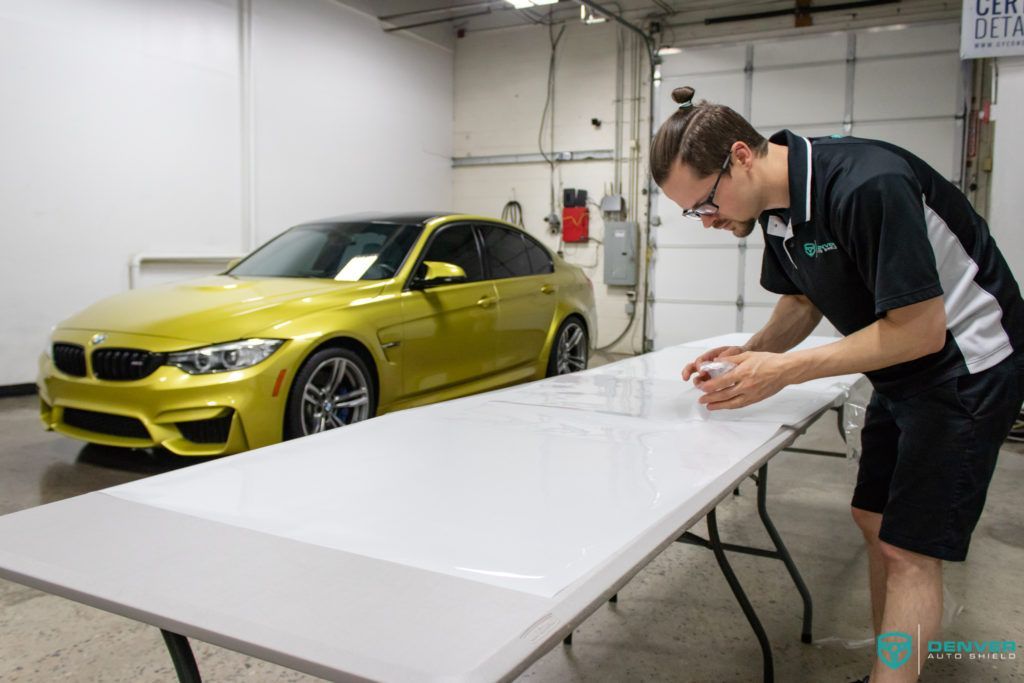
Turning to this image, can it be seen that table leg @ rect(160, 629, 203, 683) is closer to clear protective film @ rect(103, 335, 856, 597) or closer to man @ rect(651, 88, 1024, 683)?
clear protective film @ rect(103, 335, 856, 597)

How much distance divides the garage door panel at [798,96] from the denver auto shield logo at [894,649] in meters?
7.50

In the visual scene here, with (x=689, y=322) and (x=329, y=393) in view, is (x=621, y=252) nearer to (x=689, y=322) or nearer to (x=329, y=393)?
(x=689, y=322)

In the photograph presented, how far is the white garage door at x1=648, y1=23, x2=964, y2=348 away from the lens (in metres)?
7.45

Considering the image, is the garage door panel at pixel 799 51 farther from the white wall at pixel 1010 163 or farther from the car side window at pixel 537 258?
the car side window at pixel 537 258

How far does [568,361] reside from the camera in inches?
214

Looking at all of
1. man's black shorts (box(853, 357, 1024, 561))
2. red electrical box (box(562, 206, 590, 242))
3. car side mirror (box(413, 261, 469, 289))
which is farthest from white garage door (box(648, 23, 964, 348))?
man's black shorts (box(853, 357, 1024, 561))

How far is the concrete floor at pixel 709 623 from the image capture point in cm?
195

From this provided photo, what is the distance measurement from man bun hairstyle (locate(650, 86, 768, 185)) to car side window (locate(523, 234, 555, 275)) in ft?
11.6

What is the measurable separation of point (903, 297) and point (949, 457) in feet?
1.11

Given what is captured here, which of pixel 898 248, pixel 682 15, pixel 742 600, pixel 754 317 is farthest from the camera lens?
pixel 682 15

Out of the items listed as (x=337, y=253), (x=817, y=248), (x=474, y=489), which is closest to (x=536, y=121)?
(x=337, y=253)

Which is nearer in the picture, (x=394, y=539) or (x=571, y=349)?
(x=394, y=539)

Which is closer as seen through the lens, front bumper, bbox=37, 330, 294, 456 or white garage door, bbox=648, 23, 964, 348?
front bumper, bbox=37, 330, 294, 456

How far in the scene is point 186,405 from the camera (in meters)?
3.14
